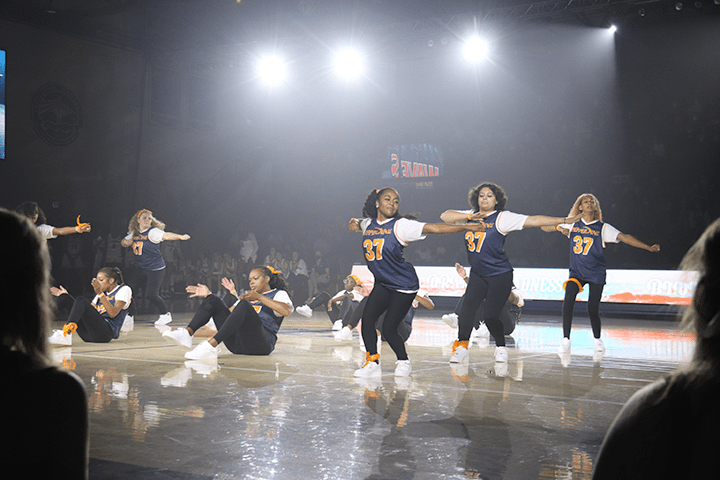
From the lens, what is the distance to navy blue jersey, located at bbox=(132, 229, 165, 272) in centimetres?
1080

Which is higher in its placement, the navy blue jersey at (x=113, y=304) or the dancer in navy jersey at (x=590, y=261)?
the dancer in navy jersey at (x=590, y=261)

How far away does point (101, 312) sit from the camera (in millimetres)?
7930

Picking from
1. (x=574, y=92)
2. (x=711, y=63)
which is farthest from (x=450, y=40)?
(x=711, y=63)

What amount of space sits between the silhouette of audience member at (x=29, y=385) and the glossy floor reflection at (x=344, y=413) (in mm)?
1153

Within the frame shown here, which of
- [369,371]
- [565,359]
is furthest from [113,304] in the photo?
[565,359]

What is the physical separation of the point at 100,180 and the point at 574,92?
13.2 m

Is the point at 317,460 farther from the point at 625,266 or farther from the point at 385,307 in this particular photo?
the point at 625,266

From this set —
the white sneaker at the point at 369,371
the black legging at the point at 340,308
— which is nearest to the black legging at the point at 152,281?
the black legging at the point at 340,308

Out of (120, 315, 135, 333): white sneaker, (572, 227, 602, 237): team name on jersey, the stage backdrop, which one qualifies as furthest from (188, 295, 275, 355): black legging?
the stage backdrop

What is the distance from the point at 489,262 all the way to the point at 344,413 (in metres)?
3.00

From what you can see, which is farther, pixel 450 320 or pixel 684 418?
pixel 450 320

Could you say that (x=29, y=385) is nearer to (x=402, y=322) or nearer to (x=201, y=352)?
(x=201, y=352)

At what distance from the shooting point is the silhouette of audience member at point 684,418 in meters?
0.95

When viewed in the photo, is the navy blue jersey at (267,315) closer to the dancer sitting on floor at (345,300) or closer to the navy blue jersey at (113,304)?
the navy blue jersey at (113,304)
